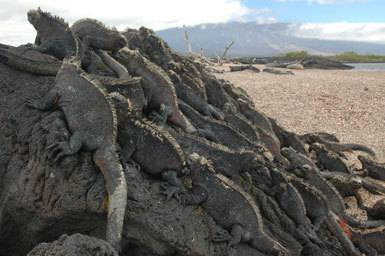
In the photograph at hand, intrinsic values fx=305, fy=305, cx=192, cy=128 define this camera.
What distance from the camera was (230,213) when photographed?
4.26 metres

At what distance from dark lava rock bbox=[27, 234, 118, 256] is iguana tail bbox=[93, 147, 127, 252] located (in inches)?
22.7

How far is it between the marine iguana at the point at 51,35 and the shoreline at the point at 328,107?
8.09 m

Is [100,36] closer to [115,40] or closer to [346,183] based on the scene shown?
[115,40]

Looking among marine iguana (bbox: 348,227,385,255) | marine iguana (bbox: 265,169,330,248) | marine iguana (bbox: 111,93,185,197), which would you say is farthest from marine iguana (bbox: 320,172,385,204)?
marine iguana (bbox: 111,93,185,197)

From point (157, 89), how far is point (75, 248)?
4042 millimetres

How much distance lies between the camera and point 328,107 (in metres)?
14.8

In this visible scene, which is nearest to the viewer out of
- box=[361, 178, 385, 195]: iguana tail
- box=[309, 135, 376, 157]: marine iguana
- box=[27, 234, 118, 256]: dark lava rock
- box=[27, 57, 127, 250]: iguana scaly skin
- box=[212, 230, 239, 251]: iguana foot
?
box=[27, 234, 118, 256]: dark lava rock

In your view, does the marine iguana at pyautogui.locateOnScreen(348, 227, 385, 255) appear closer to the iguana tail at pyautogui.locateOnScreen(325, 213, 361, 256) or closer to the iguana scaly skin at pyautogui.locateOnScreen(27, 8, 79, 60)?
the iguana tail at pyautogui.locateOnScreen(325, 213, 361, 256)

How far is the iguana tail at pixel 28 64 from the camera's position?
4.75m

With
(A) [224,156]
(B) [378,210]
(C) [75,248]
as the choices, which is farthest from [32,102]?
(B) [378,210]

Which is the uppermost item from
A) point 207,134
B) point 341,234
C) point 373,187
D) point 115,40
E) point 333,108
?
point 115,40

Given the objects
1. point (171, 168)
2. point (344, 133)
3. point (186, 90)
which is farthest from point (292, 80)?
point (171, 168)

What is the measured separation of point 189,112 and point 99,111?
266 centimetres

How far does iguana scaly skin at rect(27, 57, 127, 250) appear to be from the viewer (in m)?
3.38
